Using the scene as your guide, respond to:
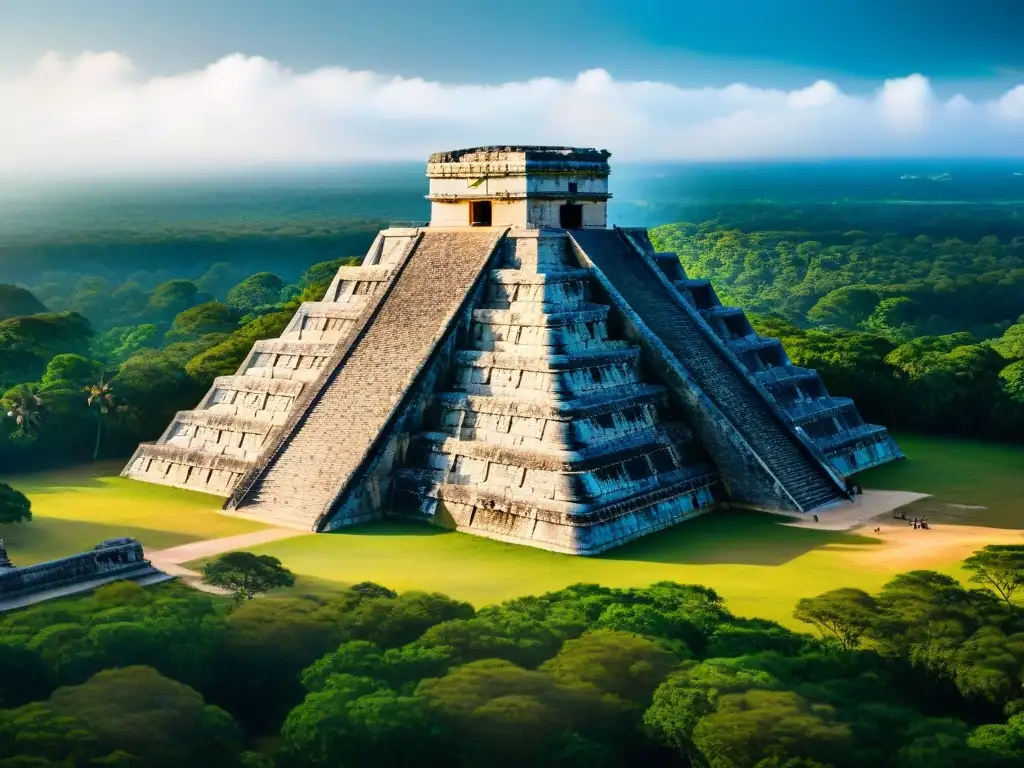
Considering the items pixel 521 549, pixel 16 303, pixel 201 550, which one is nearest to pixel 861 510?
pixel 521 549

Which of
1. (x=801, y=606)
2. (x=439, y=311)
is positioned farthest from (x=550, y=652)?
(x=439, y=311)

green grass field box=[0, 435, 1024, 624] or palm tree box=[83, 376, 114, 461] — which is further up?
palm tree box=[83, 376, 114, 461]

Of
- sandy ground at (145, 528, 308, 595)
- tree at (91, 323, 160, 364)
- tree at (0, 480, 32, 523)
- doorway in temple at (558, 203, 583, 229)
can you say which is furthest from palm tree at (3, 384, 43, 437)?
tree at (91, 323, 160, 364)

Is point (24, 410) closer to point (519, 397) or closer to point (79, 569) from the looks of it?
point (79, 569)

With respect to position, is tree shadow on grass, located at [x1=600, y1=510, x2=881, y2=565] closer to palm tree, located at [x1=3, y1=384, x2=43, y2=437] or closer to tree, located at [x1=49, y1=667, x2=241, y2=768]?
tree, located at [x1=49, y1=667, x2=241, y2=768]

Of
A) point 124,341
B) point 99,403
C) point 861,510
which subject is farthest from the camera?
point 124,341

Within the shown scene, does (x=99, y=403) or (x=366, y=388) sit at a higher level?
(x=366, y=388)

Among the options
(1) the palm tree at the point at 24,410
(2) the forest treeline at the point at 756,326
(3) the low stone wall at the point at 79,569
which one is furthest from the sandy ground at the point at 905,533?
(1) the palm tree at the point at 24,410
